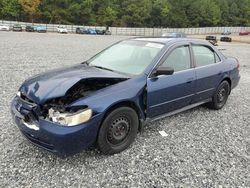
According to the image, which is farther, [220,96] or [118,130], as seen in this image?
[220,96]

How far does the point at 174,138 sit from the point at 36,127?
2.17 metres

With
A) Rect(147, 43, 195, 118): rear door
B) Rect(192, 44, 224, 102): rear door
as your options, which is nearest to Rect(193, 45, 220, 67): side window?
Rect(192, 44, 224, 102): rear door

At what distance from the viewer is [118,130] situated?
12.0 ft

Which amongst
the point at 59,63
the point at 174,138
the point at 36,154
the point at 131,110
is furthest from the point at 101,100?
the point at 59,63

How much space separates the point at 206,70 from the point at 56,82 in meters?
2.90

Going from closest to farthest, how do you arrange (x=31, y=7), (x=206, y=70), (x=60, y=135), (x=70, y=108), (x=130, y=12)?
(x=60, y=135) < (x=70, y=108) < (x=206, y=70) < (x=31, y=7) < (x=130, y=12)

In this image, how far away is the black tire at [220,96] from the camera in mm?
5493

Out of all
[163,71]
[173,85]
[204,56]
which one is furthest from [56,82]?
[204,56]

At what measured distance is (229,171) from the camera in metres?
3.43

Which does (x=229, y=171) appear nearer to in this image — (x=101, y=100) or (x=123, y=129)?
(x=123, y=129)

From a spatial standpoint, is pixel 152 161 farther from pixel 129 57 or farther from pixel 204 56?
pixel 204 56

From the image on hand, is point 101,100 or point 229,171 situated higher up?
point 101,100

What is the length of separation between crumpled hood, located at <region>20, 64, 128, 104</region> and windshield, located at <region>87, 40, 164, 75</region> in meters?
0.27

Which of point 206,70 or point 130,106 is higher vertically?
point 206,70
